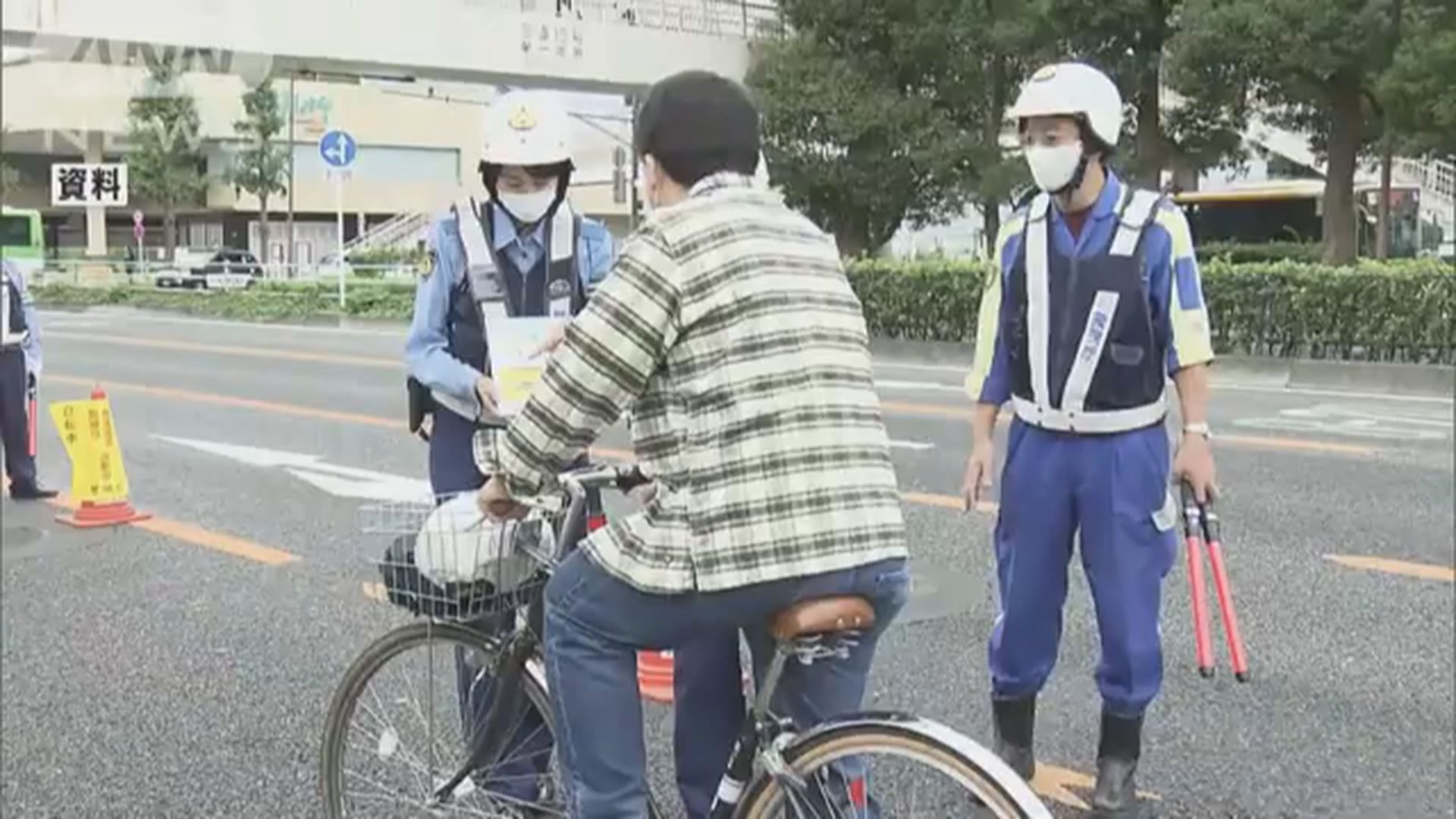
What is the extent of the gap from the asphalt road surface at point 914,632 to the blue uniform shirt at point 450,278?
1.34 m

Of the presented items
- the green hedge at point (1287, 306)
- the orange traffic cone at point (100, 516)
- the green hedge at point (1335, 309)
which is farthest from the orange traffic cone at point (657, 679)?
the green hedge at point (1335, 309)

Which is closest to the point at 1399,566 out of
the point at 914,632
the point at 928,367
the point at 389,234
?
the point at 914,632

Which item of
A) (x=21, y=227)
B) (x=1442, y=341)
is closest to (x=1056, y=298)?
(x=1442, y=341)

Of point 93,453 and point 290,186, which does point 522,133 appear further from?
point 290,186

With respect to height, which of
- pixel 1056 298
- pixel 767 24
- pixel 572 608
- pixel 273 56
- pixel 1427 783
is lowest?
pixel 1427 783

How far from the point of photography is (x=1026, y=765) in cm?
433

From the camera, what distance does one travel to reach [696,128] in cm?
268

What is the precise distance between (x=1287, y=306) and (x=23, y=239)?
1339 centimetres

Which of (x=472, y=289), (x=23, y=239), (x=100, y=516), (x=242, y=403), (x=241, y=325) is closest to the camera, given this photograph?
(x=472, y=289)

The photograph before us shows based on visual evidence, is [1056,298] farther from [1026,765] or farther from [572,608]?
[572,608]

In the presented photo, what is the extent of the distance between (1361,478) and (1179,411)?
238 inches

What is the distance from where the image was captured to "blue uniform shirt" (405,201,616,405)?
13.2 feet

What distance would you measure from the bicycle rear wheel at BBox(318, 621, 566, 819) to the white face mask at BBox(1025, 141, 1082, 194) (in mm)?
1737

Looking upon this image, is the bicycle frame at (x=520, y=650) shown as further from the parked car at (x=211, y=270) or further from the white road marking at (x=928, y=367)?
the parked car at (x=211, y=270)
